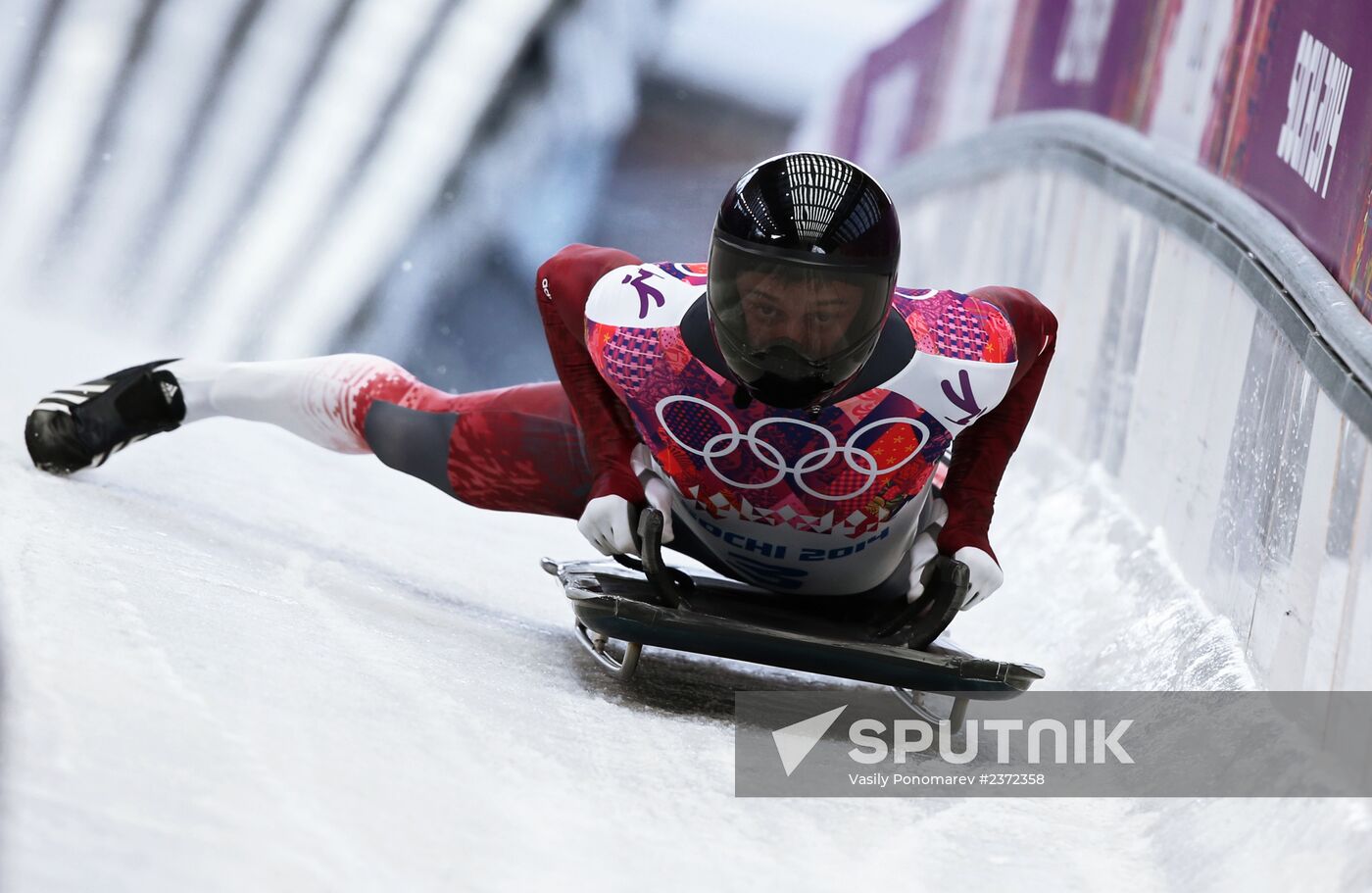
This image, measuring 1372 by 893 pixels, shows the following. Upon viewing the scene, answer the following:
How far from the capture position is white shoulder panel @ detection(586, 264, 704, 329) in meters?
2.77

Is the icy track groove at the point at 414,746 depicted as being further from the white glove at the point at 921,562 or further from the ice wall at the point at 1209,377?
the white glove at the point at 921,562

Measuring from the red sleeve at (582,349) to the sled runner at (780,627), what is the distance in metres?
0.24

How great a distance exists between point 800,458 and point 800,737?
18.5 inches

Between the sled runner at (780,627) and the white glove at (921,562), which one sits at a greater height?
the white glove at (921,562)

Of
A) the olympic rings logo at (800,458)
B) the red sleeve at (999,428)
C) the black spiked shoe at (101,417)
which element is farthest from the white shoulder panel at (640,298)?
the black spiked shoe at (101,417)

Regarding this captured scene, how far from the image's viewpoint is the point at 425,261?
25.8 feet

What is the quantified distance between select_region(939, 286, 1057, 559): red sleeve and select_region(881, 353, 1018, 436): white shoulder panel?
0.12 m

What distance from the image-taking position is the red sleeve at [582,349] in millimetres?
2918

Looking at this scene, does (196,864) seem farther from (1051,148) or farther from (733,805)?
(1051,148)

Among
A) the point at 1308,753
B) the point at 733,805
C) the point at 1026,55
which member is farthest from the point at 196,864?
the point at 1026,55
